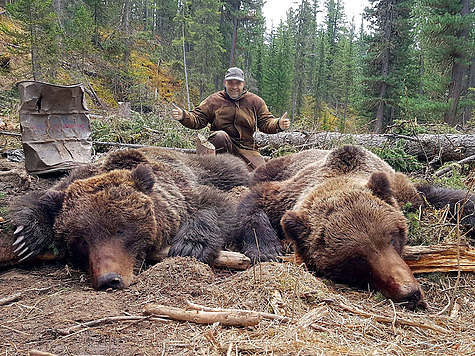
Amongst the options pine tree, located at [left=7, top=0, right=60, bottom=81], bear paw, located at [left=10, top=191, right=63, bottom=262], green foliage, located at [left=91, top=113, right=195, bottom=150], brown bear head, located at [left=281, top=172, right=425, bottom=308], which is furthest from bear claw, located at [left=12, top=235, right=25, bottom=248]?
pine tree, located at [left=7, top=0, right=60, bottom=81]

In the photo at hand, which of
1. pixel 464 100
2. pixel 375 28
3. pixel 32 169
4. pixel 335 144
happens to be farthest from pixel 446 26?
pixel 32 169

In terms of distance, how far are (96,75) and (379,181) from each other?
25803mm

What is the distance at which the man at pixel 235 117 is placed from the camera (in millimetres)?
7141

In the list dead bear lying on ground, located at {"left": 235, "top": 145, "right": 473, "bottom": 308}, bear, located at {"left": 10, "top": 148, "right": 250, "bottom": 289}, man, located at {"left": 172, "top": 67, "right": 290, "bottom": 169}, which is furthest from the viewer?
man, located at {"left": 172, "top": 67, "right": 290, "bottom": 169}

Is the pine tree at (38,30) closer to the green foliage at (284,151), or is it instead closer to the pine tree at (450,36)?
the green foliage at (284,151)

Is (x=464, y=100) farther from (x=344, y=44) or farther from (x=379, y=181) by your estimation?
(x=344, y=44)

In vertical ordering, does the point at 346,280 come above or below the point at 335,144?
below

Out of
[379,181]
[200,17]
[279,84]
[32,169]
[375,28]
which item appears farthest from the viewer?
[279,84]

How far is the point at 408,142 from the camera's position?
779cm

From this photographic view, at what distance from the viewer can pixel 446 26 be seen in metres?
15.7

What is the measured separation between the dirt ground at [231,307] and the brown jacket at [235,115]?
442 centimetres

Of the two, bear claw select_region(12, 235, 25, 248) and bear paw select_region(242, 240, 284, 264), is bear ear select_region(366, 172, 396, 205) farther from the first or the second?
bear claw select_region(12, 235, 25, 248)

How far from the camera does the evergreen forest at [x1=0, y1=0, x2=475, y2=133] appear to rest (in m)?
15.0

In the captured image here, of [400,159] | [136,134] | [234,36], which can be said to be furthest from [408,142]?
[234,36]
